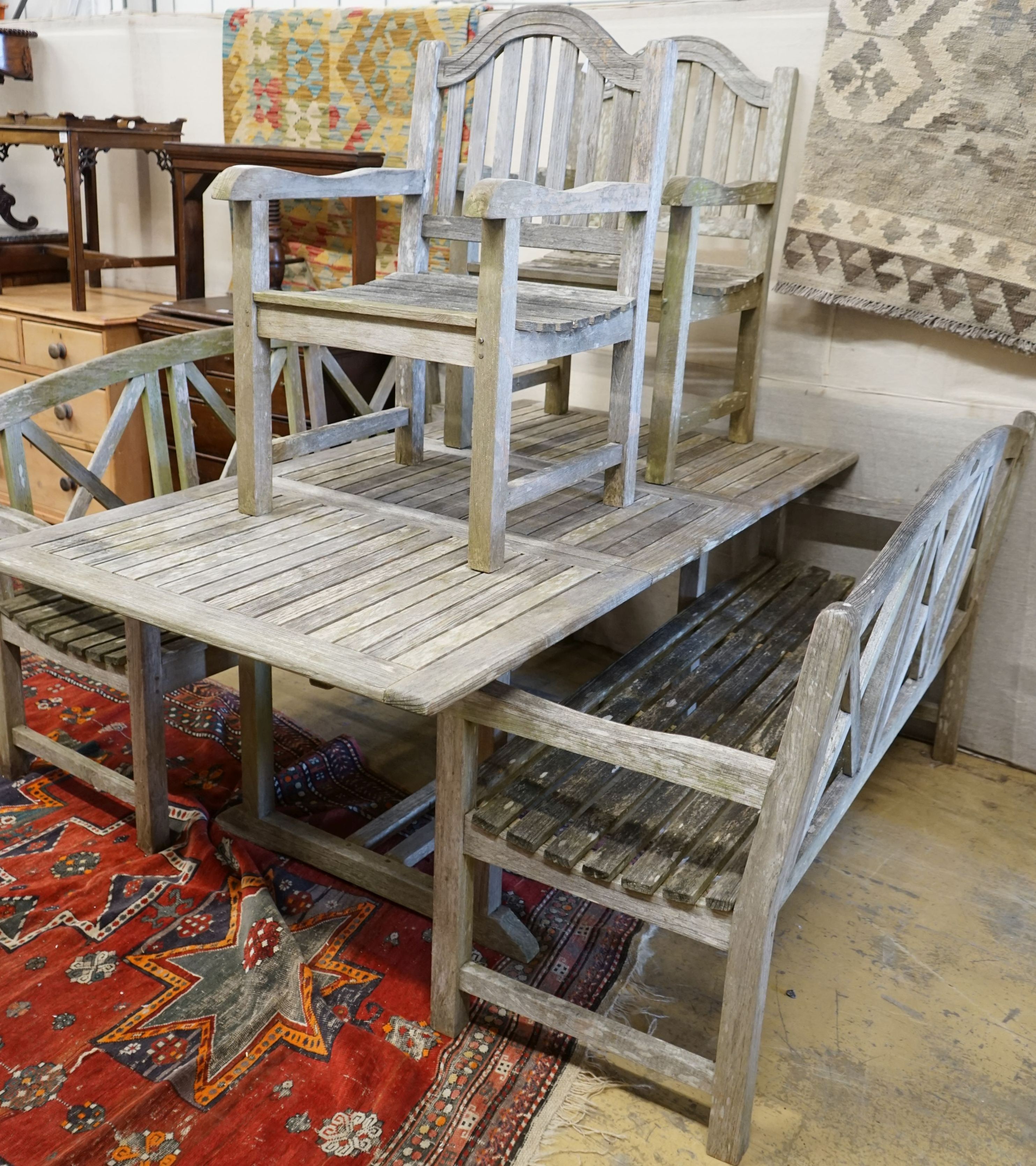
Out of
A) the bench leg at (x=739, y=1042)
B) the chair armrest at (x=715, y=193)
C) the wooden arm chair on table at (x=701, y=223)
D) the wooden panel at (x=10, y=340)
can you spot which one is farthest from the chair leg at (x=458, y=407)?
the wooden panel at (x=10, y=340)

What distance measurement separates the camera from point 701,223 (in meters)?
2.68

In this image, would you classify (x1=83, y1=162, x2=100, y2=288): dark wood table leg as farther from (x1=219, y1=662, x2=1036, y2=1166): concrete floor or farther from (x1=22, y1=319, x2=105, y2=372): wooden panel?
(x1=219, y1=662, x2=1036, y2=1166): concrete floor

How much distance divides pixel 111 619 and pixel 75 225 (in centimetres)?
171

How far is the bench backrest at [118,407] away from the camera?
2312mm

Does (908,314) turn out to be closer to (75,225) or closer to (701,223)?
(701,223)

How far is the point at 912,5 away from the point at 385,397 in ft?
5.13

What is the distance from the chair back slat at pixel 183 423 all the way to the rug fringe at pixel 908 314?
139 cm

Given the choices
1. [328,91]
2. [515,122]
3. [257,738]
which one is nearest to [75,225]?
[328,91]

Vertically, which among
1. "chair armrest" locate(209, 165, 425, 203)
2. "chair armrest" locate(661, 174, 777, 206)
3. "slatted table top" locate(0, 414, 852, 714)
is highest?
"chair armrest" locate(661, 174, 777, 206)

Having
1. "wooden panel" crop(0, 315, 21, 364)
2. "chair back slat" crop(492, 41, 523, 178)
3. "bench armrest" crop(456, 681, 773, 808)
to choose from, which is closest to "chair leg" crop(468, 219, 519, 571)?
"bench armrest" crop(456, 681, 773, 808)

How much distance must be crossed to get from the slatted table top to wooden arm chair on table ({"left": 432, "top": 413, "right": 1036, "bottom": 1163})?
16cm

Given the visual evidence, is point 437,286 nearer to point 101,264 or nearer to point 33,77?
point 101,264

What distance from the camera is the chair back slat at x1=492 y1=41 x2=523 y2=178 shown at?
Result: 2.19 metres

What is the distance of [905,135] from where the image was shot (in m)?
2.45
